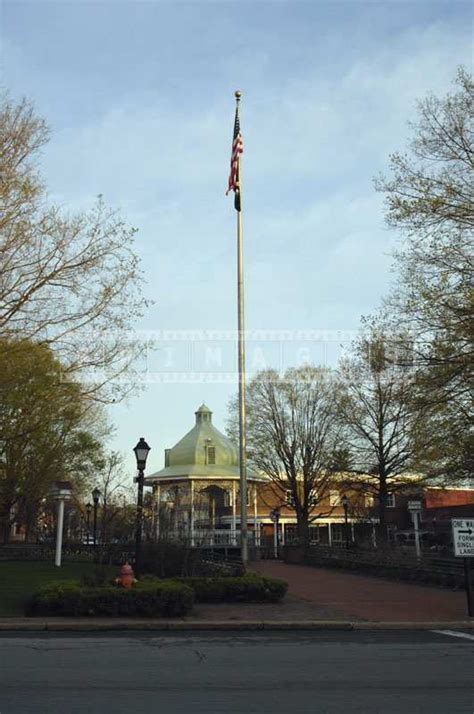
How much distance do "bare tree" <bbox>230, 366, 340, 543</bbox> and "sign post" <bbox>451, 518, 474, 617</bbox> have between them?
29367mm

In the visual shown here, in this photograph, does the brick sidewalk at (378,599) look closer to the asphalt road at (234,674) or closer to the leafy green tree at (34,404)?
the asphalt road at (234,674)

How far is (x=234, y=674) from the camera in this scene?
944cm

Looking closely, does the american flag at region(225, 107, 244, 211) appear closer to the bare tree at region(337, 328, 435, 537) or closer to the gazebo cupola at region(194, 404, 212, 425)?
the bare tree at region(337, 328, 435, 537)

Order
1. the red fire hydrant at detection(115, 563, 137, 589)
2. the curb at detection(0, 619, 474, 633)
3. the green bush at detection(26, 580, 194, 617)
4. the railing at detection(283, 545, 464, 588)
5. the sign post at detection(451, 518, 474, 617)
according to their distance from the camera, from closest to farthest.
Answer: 1. the curb at detection(0, 619, 474, 633)
2. the green bush at detection(26, 580, 194, 617)
3. the sign post at detection(451, 518, 474, 617)
4. the red fire hydrant at detection(115, 563, 137, 589)
5. the railing at detection(283, 545, 464, 588)

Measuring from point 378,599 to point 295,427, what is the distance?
90.2 feet

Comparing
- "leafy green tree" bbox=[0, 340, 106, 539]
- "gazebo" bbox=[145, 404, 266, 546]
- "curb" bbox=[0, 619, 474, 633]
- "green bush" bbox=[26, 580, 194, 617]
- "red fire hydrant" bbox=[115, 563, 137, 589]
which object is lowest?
"curb" bbox=[0, 619, 474, 633]

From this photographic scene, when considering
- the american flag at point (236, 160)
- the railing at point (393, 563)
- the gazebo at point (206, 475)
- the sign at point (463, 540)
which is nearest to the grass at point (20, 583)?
the sign at point (463, 540)

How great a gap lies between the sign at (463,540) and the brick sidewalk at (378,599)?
1.35m

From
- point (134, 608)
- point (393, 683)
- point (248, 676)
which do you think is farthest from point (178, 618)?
point (393, 683)

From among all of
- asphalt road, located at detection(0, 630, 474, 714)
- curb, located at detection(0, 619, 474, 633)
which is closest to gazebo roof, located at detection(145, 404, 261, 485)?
curb, located at detection(0, 619, 474, 633)

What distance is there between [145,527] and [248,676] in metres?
18.4

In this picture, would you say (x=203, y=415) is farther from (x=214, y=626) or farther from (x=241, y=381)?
(x=214, y=626)

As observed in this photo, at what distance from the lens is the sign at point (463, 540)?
1677cm

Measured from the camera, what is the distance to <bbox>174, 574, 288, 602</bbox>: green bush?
1875 centimetres
